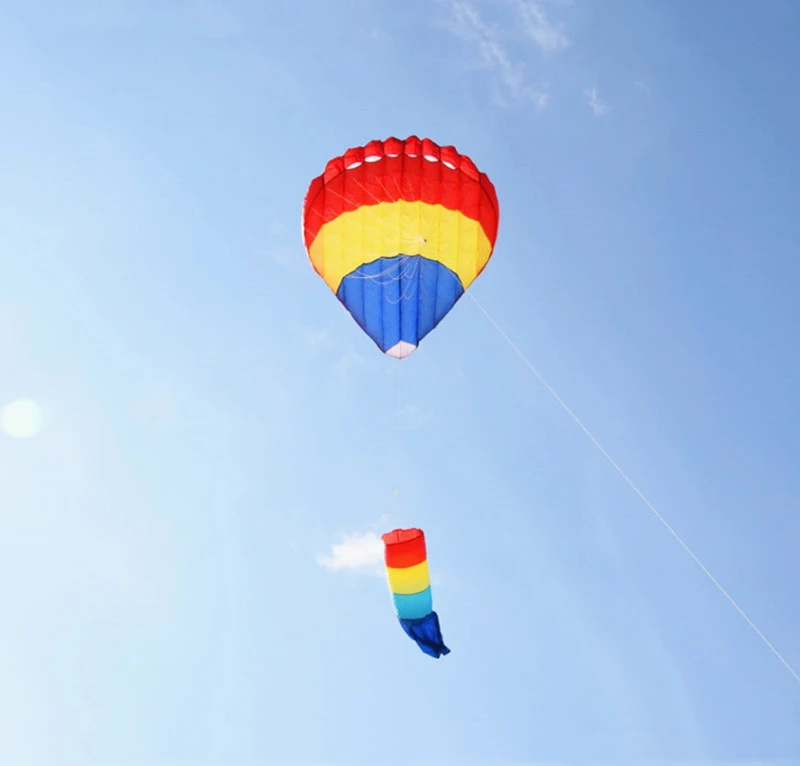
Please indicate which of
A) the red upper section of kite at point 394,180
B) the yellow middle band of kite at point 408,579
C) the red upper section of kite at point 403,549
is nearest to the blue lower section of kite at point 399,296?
the red upper section of kite at point 394,180

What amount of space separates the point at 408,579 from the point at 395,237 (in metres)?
5.10

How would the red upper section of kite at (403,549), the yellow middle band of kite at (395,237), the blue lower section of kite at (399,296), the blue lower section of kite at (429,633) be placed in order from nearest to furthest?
the red upper section of kite at (403,549) → the blue lower section of kite at (429,633) → the yellow middle band of kite at (395,237) → the blue lower section of kite at (399,296)

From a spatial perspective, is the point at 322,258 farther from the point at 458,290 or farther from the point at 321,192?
the point at 458,290

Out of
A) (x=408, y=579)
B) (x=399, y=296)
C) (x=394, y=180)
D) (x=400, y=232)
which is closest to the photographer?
(x=408, y=579)

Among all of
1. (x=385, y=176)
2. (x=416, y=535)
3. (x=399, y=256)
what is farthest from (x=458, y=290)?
(x=416, y=535)

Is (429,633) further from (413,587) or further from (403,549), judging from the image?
(403,549)

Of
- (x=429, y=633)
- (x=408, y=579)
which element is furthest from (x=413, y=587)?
(x=429, y=633)

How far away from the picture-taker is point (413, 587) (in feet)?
31.0

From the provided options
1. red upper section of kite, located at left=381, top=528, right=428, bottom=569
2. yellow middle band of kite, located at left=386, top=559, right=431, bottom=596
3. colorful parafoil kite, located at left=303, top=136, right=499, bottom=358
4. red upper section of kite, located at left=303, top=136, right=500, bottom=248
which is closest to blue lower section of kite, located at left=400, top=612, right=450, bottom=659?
yellow middle band of kite, located at left=386, top=559, right=431, bottom=596

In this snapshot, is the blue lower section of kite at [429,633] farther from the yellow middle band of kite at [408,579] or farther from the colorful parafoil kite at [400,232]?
the colorful parafoil kite at [400,232]

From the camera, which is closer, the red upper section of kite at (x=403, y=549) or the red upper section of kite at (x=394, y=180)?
the red upper section of kite at (x=403, y=549)

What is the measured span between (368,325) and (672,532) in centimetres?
594

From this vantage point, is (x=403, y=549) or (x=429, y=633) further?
(x=429, y=633)

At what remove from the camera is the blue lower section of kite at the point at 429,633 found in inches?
377
